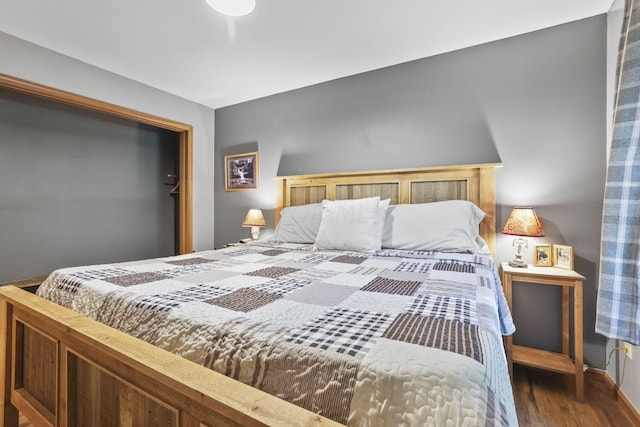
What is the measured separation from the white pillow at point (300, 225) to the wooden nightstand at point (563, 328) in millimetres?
1403

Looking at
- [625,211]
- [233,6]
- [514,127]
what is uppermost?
[233,6]

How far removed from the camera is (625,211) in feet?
4.33

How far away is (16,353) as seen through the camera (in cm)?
128

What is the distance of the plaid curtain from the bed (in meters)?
0.44

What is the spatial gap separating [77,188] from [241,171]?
5.96 feet

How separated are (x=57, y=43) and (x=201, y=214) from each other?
2.00 m

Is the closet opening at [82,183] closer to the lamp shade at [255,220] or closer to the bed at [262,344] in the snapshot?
the lamp shade at [255,220]

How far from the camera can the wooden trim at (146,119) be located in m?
2.33

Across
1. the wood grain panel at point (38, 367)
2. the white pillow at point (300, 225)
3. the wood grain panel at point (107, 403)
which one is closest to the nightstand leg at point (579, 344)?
the white pillow at point (300, 225)

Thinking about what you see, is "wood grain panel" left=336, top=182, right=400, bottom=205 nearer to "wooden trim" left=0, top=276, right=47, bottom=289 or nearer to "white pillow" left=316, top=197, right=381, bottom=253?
"white pillow" left=316, top=197, right=381, bottom=253

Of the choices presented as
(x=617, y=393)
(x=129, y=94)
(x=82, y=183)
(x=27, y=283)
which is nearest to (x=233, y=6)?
(x=129, y=94)

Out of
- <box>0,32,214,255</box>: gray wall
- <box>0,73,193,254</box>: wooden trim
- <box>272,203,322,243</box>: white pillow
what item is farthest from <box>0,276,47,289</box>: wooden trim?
<box>272,203,322,243</box>: white pillow

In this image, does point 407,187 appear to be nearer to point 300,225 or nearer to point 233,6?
point 300,225

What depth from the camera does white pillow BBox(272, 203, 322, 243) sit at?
2516mm
